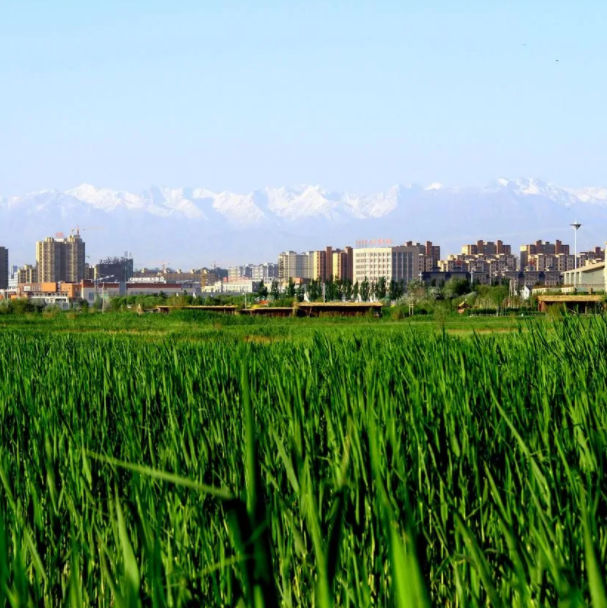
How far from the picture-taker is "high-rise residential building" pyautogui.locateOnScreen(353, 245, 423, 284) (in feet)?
629

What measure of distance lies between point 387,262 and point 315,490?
625 feet

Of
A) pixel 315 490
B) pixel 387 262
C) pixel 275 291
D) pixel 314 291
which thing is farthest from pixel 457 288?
pixel 387 262

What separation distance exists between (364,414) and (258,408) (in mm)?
1053

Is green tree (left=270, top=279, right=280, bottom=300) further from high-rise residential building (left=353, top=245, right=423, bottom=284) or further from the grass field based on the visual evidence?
the grass field

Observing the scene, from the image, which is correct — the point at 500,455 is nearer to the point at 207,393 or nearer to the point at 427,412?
the point at 427,412

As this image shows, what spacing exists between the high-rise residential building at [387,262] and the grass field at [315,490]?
611 feet

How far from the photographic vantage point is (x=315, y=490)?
2594 mm

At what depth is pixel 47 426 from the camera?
3668 mm

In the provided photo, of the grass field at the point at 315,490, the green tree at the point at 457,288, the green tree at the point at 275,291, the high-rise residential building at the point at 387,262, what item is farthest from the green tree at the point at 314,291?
the grass field at the point at 315,490

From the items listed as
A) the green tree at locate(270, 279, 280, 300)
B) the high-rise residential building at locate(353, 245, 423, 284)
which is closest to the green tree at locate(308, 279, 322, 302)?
the green tree at locate(270, 279, 280, 300)

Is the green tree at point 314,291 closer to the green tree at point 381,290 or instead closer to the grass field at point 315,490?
the green tree at point 381,290

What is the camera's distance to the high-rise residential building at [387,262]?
191625mm

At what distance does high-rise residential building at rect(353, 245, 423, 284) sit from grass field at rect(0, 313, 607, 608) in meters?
186

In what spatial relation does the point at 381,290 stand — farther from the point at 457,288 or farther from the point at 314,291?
the point at 457,288
